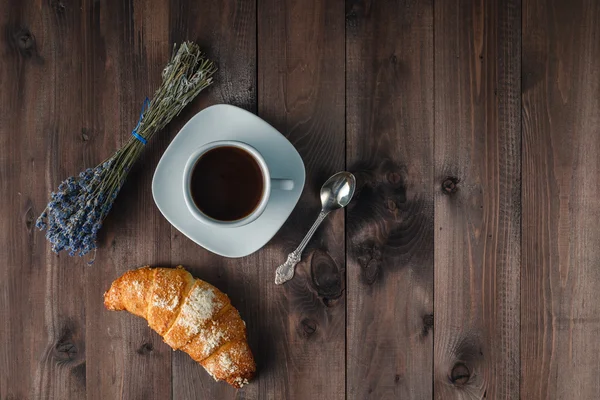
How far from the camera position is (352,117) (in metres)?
1.19

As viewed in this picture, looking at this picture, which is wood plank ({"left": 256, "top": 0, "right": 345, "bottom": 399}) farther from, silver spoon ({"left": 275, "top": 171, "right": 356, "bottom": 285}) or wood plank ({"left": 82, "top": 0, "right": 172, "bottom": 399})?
wood plank ({"left": 82, "top": 0, "right": 172, "bottom": 399})

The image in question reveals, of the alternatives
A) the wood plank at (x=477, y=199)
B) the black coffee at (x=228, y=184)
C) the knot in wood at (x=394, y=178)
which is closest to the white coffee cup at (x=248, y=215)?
the black coffee at (x=228, y=184)

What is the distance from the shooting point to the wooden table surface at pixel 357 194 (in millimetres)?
1180

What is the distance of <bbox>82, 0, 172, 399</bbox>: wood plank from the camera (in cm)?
118

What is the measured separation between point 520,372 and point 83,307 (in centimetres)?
105

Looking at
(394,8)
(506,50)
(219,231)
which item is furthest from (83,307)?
(506,50)

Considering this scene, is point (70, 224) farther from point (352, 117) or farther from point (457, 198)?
point (457, 198)

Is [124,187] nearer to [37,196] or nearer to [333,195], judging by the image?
[37,196]

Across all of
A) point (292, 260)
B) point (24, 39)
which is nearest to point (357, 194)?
point (292, 260)

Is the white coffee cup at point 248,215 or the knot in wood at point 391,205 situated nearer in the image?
the white coffee cup at point 248,215

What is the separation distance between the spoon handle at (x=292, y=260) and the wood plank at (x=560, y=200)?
19.6 inches

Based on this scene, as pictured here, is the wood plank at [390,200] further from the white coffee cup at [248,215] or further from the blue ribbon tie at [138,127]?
the blue ribbon tie at [138,127]

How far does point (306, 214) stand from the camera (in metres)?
1.19

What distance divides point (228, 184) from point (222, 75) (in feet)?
0.93
